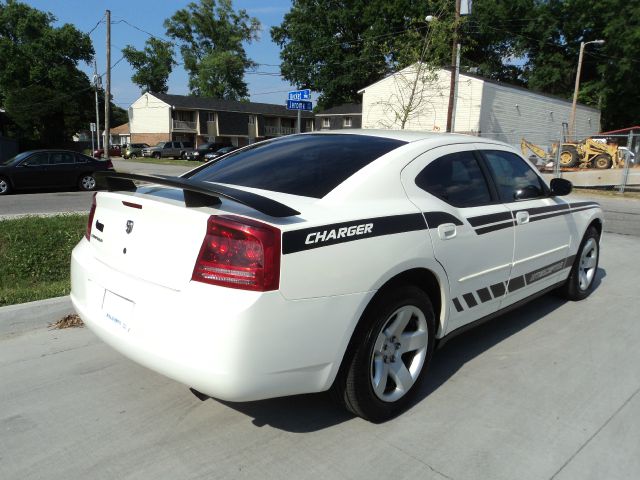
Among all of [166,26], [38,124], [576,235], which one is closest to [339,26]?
[166,26]

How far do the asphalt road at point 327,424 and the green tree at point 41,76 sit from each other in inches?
2245

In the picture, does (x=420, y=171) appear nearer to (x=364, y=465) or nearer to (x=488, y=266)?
(x=488, y=266)

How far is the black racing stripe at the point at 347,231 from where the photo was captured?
7.71ft

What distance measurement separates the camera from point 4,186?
46.5 ft

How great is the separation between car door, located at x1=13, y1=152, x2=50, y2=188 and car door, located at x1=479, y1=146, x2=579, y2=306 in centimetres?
1405

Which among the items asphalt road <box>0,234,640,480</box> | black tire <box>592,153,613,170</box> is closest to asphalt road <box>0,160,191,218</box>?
asphalt road <box>0,234,640,480</box>

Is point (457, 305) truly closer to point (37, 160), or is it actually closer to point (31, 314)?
point (31, 314)

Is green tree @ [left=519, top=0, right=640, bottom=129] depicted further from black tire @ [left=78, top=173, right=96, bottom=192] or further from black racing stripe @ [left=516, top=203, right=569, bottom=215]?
black racing stripe @ [left=516, top=203, right=569, bottom=215]

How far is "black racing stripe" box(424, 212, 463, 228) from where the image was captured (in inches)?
118

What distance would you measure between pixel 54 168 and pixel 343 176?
14161 millimetres

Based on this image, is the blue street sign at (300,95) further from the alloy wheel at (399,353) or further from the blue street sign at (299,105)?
the alloy wheel at (399,353)

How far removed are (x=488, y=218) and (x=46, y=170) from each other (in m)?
14.4

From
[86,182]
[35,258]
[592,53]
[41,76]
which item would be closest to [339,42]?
[592,53]

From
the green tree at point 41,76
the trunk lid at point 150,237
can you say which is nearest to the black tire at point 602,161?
the trunk lid at point 150,237
